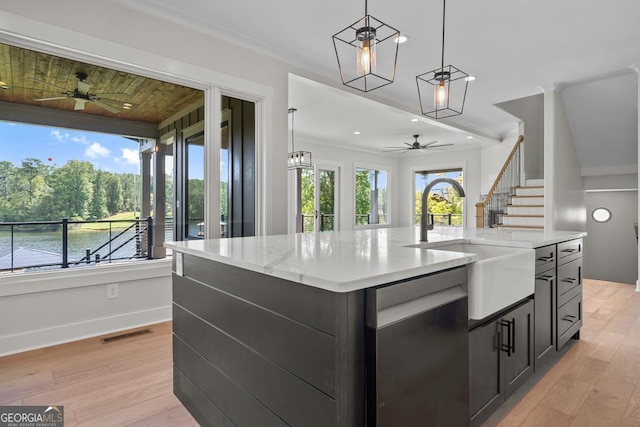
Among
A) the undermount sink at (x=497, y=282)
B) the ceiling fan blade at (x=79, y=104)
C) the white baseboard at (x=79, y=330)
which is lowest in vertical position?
the white baseboard at (x=79, y=330)

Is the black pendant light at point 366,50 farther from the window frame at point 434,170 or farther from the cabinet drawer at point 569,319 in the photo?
the window frame at point 434,170

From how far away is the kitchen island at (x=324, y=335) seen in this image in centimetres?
97

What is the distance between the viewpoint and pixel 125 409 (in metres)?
1.83

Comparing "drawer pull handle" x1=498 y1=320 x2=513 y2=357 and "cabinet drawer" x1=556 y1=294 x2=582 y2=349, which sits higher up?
"drawer pull handle" x1=498 y1=320 x2=513 y2=357

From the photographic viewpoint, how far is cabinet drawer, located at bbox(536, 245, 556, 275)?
2.05m

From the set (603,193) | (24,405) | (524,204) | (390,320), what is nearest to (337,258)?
(390,320)

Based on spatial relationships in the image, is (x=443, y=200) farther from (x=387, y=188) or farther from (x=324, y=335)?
(x=324, y=335)

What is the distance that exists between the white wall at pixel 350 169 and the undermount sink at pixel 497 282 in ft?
→ 20.6

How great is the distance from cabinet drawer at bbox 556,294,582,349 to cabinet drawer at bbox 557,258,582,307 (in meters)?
0.08

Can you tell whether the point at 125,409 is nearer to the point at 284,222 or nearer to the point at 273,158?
the point at 284,222

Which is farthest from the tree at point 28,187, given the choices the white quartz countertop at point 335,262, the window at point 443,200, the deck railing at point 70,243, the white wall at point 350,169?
the window at point 443,200

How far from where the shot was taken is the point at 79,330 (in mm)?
2791

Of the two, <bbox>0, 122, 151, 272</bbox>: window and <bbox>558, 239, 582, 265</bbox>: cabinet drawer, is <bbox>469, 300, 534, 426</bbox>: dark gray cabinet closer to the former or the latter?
<bbox>558, 239, 582, 265</bbox>: cabinet drawer

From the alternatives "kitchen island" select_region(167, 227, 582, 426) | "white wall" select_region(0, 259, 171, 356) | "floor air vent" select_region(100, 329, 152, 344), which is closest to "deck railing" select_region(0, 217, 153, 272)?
"white wall" select_region(0, 259, 171, 356)
